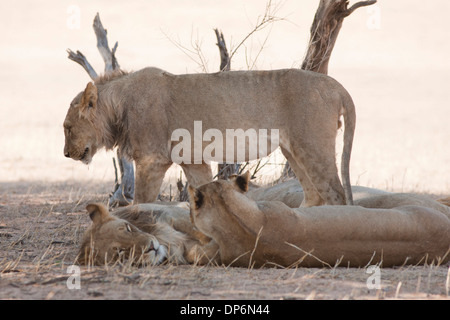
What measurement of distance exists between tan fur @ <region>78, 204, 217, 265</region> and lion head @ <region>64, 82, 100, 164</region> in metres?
1.39

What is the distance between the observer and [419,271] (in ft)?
17.2

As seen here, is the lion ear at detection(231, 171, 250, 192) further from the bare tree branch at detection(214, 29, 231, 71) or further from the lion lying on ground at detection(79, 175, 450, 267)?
the bare tree branch at detection(214, 29, 231, 71)

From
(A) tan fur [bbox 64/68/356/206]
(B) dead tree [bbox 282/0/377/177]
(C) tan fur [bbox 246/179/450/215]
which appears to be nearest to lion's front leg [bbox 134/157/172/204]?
(A) tan fur [bbox 64/68/356/206]

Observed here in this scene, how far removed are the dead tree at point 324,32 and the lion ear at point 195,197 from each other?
12.9 ft

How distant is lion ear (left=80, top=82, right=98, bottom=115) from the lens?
703 cm

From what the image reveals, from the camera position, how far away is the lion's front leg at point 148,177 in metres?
6.91

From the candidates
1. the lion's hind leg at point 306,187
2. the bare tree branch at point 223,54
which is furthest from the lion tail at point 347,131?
the bare tree branch at point 223,54

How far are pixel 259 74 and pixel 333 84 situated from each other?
0.70 meters

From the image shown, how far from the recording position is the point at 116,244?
5434mm

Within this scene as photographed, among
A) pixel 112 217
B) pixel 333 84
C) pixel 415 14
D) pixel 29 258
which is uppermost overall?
pixel 415 14

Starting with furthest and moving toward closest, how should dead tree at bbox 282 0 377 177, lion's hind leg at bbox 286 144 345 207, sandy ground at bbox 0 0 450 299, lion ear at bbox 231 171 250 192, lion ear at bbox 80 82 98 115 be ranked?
dead tree at bbox 282 0 377 177, lion ear at bbox 80 82 98 115, lion's hind leg at bbox 286 144 345 207, lion ear at bbox 231 171 250 192, sandy ground at bbox 0 0 450 299

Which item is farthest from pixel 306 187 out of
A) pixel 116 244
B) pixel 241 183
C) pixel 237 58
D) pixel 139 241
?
pixel 237 58

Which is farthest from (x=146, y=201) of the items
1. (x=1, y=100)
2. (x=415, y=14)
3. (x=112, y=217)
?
(x=415, y=14)

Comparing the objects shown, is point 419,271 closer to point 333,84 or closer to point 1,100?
point 333,84
